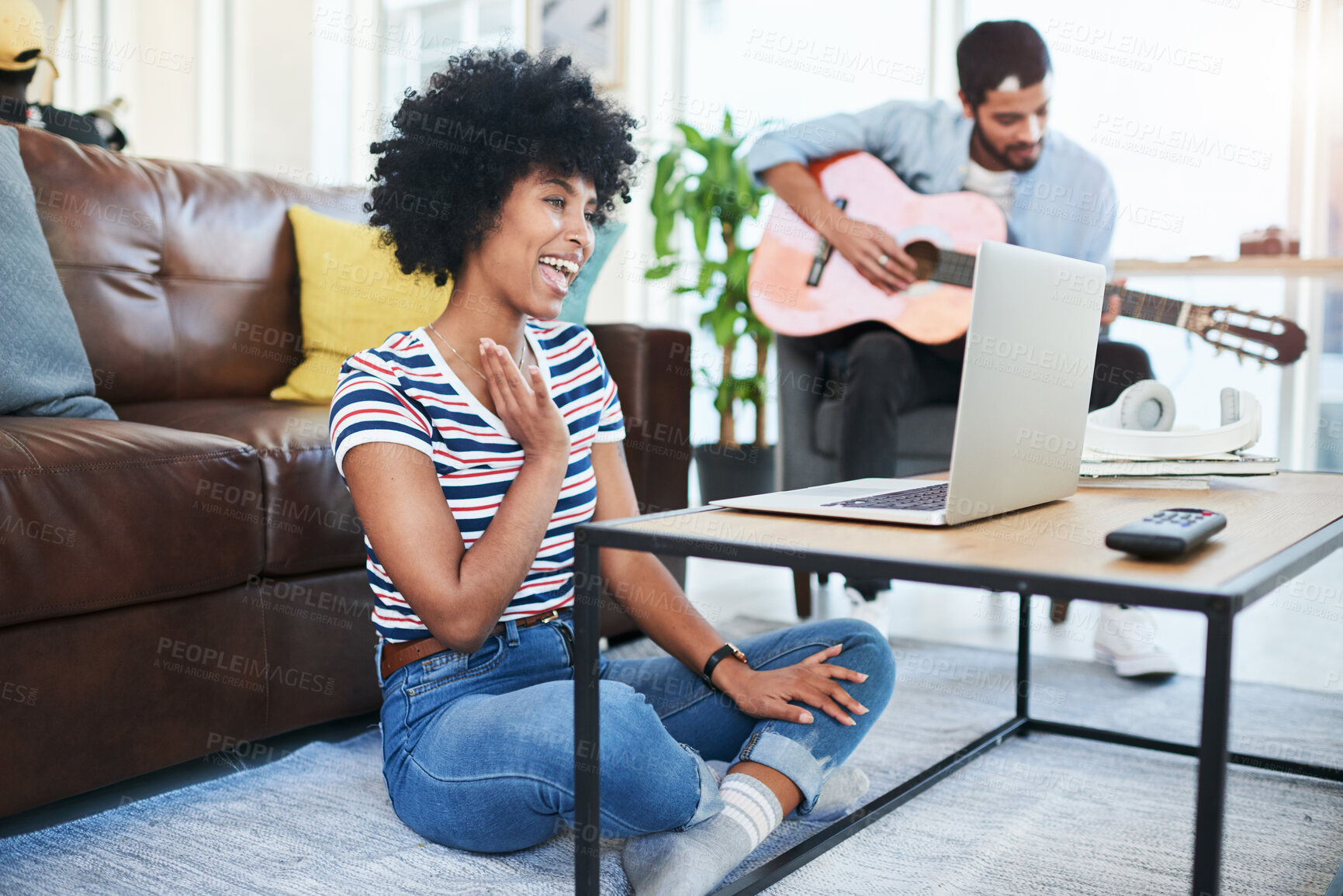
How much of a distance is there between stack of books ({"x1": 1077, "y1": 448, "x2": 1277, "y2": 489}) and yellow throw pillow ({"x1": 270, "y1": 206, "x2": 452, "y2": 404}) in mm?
1185

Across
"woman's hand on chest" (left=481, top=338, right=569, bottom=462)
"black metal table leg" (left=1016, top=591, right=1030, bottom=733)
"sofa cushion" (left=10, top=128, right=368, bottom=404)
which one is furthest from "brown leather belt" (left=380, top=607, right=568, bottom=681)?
"sofa cushion" (left=10, top=128, right=368, bottom=404)

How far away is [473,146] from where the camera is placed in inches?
48.0

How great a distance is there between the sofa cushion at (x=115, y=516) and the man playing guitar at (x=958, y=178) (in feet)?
4.20

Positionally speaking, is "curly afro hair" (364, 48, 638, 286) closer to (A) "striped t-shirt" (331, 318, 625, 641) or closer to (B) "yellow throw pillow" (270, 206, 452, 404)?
(A) "striped t-shirt" (331, 318, 625, 641)

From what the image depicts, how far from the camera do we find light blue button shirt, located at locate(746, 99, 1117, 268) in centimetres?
242

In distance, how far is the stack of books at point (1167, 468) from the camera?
1282 millimetres

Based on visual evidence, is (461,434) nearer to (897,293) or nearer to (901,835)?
(901,835)

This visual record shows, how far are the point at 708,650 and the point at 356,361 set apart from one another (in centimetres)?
49

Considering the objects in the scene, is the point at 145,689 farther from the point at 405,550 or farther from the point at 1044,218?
the point at 1044,218

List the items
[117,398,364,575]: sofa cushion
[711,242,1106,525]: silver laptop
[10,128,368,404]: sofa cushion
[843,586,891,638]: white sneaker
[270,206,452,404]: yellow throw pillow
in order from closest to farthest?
[711,242,1106,525]: silver laptop
[117,398,364,575]: sofa cushion
[10,128,368,404]: sofa cushion
[270,206,452,404]: yellow throw pillow
[843,586,891,638]: white sneaker

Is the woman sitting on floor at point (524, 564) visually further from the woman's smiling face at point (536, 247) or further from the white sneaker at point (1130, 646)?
the white sneaker at point (1130, 646)

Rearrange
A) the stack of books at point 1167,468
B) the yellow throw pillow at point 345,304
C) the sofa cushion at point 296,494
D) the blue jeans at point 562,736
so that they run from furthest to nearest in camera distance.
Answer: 1. the yellow throw pillow at point 345,304
2. the sofa cushion at point 296,494
3. the stack of books at point 1167,468
4. the blue jeans at point 562,736

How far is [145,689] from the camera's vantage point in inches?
51.6

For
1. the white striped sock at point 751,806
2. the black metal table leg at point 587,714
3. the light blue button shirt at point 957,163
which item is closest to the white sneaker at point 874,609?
the light blue button shirt at point 957,163
